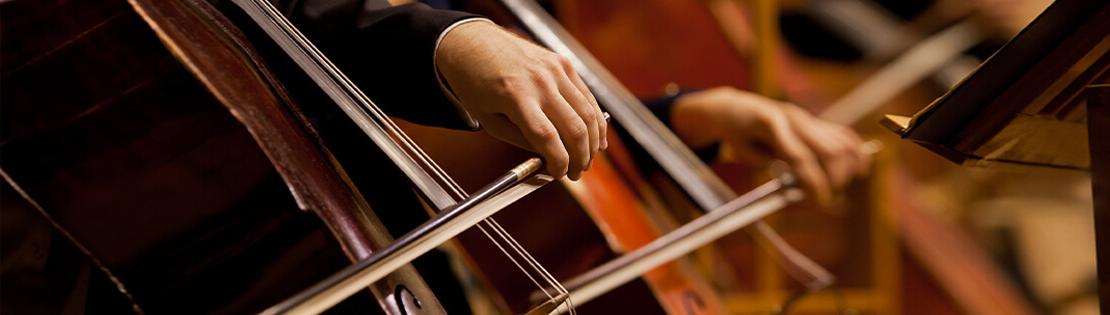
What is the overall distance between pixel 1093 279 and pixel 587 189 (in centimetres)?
172

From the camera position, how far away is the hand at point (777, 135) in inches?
45.6

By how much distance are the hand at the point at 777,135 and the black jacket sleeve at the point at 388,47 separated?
22.3 inches

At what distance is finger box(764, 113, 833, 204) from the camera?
1.15 metres

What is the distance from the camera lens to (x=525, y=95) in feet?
1.80

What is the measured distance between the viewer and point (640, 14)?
75.1 inches

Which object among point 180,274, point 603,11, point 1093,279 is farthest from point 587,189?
point 1093,279

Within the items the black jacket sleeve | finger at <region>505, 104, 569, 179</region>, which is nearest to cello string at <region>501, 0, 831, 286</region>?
the black jacket sleeve

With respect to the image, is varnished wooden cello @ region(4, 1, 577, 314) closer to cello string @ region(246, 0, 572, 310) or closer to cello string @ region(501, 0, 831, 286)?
cello string @ region(246, 0, 572, 310)

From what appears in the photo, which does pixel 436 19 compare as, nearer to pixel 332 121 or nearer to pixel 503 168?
pixel 332 121

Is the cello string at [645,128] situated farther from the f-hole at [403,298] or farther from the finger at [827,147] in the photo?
the f-hole at [403,298]

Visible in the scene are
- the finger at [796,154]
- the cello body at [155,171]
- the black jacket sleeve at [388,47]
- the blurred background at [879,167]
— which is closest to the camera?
the cello body at [155,171]

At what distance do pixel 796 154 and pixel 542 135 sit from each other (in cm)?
65

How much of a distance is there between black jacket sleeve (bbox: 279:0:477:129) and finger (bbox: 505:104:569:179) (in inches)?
2.9

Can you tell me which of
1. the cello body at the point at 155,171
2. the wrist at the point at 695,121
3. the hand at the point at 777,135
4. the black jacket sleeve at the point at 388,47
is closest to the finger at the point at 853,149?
the hand at the point at 777,135
